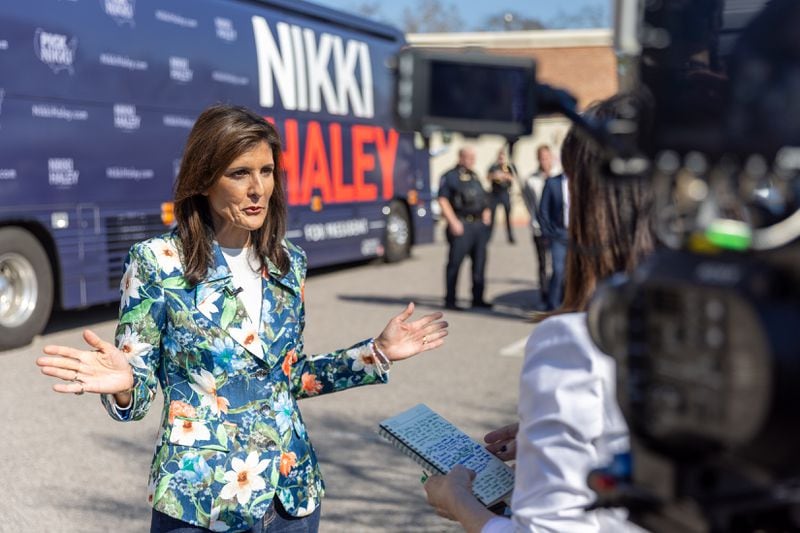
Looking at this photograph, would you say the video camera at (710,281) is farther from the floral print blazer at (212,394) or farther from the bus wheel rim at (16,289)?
the bus wheel rim at (16,289)

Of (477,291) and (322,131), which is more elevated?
(322,131)

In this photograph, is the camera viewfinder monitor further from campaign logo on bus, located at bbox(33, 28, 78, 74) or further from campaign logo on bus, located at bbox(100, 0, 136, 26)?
campaign logo on bus, located at bbox(100, 0, 136, 26)

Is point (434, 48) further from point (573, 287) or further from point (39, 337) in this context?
point (39, 337)

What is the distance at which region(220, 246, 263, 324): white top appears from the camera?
2.99 meters

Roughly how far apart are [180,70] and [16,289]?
10.6ft

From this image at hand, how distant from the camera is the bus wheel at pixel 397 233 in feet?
59.3

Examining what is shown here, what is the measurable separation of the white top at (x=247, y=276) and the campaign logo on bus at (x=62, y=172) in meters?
8.12

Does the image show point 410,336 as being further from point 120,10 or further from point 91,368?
point 120,10

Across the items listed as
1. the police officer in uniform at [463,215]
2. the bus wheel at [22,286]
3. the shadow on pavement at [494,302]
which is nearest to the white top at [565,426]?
the bus wheel at [22,286]

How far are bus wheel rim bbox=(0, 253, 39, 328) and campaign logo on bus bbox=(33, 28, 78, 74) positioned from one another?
1.82 metres

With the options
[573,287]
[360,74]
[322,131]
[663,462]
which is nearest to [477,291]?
[322,131]

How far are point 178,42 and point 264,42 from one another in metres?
1.90

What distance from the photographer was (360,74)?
16.7 m

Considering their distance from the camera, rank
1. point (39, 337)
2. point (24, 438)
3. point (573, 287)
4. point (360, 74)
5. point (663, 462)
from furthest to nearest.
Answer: point (360, 74) < point (39, 337) < point (24, 438) < point (573, 287) < point (663, 462)
